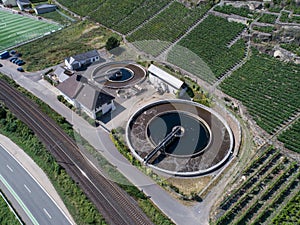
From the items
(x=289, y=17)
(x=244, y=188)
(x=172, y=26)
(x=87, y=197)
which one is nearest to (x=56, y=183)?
(x=87, y=197)

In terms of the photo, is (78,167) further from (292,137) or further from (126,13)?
(126,13)

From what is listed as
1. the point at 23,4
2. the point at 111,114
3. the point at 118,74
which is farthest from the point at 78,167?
the point at 23,4

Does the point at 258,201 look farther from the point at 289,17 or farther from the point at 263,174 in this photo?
the point at 289,17

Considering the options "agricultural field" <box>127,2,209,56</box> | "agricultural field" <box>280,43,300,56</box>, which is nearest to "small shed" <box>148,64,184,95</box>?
"agricultural field" <box>127,2,209,56</box>

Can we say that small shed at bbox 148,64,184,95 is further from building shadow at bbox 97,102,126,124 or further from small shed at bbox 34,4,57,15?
small shed at bbox 34,4,57,15

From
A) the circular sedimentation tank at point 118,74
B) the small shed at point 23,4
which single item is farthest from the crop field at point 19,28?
the circular sedimentation tank at point 118,74

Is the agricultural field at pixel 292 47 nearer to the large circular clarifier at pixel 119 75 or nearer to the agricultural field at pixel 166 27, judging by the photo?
the agricultural field at pixel 166 27
